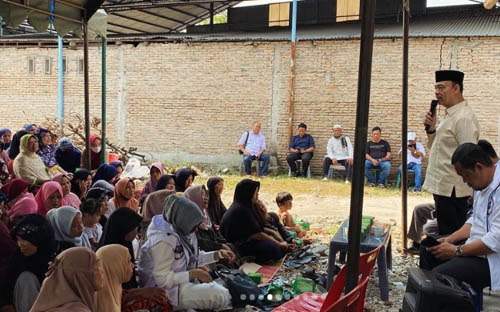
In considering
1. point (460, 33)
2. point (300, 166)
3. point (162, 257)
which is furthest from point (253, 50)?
point (162, 257)

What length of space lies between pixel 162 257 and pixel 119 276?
23.6 inches

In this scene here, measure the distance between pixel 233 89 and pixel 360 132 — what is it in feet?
40.9

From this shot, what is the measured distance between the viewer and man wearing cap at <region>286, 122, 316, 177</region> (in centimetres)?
1417

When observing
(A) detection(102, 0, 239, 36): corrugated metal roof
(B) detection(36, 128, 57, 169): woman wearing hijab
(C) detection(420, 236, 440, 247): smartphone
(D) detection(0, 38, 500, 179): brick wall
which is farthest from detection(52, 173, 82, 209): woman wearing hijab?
(A) detection(102, 0, 239, 36): corrugated metal roof

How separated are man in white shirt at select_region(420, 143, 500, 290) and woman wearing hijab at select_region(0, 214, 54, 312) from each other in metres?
2.59

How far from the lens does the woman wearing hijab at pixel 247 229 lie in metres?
5.91

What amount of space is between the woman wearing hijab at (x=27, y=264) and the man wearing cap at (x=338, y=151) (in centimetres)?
1071

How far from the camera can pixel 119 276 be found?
133 inches

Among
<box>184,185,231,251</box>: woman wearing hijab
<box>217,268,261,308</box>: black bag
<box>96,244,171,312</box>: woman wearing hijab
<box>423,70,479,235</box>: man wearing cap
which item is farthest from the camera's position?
<box>184,185,231,251</box>: woman wearing hijab

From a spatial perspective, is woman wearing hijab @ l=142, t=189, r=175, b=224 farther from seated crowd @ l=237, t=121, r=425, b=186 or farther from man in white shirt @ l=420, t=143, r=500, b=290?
seated crowd @ l=237, t=121, r=425, b=186

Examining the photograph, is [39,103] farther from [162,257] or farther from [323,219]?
[162,257]

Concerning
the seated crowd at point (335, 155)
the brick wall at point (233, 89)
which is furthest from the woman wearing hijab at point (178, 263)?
the brick wall at point (233, 89)

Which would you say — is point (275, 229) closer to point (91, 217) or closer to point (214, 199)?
point (214, 199)

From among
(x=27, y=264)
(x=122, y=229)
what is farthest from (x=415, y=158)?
(x=27, y=264)
